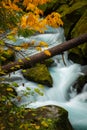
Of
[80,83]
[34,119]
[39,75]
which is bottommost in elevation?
[34,119]

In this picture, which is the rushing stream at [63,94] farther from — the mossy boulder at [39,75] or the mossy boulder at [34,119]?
the mossy boulder at [34,119]

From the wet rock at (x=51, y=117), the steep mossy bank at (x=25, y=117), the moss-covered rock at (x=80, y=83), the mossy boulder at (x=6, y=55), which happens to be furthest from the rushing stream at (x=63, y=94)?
the steep mossy bank at (x=25, y=117)

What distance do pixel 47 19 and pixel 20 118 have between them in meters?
2.49

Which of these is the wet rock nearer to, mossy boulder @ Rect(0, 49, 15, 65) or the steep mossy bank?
the steep mossy bank

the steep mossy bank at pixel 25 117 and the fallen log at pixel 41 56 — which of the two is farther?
the fallen log at pixel 41 56

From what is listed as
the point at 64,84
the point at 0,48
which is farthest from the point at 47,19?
the point at 64,84

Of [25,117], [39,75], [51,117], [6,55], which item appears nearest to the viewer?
Result: [25,117]

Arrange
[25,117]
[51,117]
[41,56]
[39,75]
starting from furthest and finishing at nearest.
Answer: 1. [39,75]
2. [41,56]
3. [51,117]
4. [25,117]

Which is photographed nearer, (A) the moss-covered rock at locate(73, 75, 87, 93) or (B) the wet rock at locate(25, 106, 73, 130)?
(B) the wet rock at locate(25, 106, 73, 130)

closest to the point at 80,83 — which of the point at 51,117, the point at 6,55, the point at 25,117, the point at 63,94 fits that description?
the point at 63,94

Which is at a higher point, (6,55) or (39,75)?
(6,55)

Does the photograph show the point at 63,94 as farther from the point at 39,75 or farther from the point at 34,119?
the point at 34,119

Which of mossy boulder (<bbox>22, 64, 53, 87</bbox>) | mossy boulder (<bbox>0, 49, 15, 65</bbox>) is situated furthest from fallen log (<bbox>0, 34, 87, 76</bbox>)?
mossy boulder (<bbox>22, 64, 53, 87</bbox>)

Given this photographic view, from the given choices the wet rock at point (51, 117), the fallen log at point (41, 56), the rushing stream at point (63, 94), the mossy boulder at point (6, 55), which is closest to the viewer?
the mossy boulder at point (6, 55)
